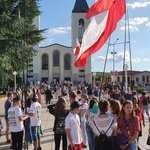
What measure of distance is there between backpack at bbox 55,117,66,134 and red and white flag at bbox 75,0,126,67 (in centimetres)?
201

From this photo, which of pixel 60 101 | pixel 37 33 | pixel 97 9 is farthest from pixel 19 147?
pixel 37 33

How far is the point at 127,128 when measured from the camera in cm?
625

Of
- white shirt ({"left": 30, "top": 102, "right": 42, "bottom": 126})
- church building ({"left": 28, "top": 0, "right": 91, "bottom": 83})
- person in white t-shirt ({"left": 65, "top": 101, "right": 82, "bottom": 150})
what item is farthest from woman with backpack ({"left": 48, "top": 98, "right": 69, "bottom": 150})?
church building ({"left": 28, "top": 0, "right": 91, "bottom": 83})

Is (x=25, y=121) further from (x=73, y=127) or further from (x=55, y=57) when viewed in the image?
(x=55, y=57)

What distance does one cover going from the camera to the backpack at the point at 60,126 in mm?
7633

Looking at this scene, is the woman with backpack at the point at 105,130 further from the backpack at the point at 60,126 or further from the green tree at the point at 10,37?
the green tree at the point at 10,37

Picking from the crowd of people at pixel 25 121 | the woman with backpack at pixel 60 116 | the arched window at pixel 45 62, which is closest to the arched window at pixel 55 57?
the arched window at pixel 45 62

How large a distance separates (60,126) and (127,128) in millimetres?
1977

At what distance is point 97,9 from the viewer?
8789mm

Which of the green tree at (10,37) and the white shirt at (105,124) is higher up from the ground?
the green tree at (10,37)

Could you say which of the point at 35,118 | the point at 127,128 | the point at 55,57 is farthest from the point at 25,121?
the point at 55,57

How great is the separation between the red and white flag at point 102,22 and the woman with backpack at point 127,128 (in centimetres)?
266

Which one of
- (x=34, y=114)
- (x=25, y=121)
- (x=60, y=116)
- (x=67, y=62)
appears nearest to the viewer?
(x=60, y=116)

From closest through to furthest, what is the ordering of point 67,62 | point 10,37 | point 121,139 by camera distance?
point 121,139
point 10,37
point 67,62
